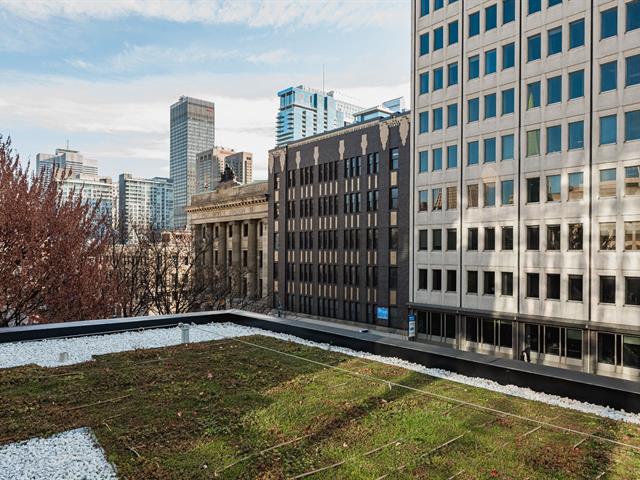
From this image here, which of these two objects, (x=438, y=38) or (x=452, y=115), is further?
(x=438, y=38)

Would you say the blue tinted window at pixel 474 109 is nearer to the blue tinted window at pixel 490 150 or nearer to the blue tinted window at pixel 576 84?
the blue tinted window at pixel 490 150

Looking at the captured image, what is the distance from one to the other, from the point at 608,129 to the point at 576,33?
24.1 feet

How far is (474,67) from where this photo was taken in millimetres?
38844

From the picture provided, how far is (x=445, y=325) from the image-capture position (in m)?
40.5

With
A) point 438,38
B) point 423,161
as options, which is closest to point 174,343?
point 423,161

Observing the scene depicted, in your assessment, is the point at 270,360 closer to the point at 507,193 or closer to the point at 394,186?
the point at 507,193

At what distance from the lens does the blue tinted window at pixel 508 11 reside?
→ 118 feet

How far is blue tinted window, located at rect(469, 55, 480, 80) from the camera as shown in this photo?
38438mm

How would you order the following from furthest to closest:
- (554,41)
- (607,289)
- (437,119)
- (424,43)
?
(424,43)
(437,119)
(554,41)
(607,289)

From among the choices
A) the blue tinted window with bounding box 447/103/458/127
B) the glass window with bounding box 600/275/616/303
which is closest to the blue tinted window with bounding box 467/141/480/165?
the blue tinted window with bounding box 447/103/458/127

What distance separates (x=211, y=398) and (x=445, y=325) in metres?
30.9

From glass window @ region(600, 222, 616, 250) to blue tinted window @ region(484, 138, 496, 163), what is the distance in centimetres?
966

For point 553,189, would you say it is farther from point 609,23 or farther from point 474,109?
point 609,23

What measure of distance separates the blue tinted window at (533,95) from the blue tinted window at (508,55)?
2.47 m
